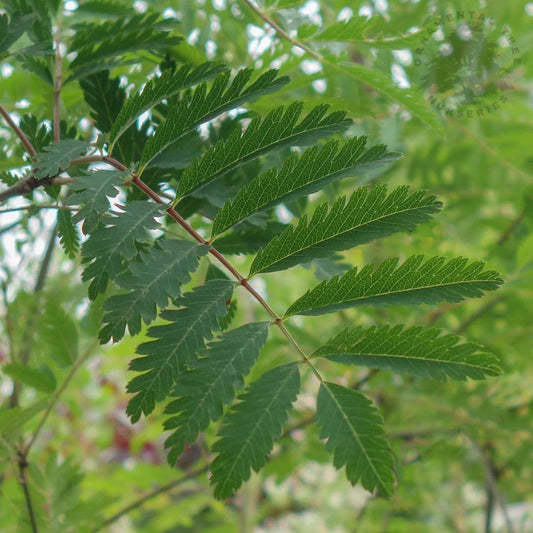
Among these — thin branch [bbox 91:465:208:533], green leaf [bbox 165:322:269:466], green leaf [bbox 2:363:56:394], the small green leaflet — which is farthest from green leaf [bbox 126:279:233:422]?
thin branch [bbox 91:465:208:533]

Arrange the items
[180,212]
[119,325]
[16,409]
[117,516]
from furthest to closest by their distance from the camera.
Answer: [117,516]
[16,409]
[180,212]
[119,325]

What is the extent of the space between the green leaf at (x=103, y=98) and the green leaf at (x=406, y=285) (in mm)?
217

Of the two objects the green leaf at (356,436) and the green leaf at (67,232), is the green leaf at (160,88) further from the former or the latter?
the green leaf at (356,436)

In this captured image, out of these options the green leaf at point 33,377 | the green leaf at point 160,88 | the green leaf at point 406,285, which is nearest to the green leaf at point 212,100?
the green leaf at point 160,88

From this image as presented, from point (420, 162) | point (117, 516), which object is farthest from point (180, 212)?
point (420, 162)

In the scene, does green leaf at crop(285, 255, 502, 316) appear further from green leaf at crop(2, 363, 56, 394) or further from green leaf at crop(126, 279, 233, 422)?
green leaf at crop(2, 363, 56, 394)

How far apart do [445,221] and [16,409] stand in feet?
2.92

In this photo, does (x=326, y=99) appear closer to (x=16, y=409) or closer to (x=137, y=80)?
(x=137, y=80)

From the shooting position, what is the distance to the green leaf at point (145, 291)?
1.29 ft

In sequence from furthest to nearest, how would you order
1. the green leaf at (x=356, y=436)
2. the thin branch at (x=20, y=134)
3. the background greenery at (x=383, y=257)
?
the background greenery at (x=383, y=257) < the thin branch at (x=20, y=134) < the green leaf at (x=356, y=436)

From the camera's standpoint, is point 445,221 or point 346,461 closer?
point 346,461

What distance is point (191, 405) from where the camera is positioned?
40 cm

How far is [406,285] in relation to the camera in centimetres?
44

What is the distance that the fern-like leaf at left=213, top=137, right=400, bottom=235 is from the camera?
0.43 meters
